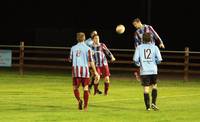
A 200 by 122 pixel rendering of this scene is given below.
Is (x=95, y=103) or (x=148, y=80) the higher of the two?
(x=148, y=80)

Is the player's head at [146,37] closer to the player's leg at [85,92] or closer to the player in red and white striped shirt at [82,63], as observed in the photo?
the player in red and white striped shirt at [82,63]

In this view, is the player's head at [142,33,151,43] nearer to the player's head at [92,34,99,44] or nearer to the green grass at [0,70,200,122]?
the green grass at [0,70,200,122]

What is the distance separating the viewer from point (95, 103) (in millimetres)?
20109

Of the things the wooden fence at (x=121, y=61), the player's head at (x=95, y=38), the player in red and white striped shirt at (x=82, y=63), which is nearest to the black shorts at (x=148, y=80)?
the player in red and white striped shirt at (x=82, y=63)

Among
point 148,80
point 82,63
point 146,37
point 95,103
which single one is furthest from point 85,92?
point 95,103

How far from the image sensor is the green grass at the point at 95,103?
1603 centimetres

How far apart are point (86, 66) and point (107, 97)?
4543mm

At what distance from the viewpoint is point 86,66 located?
17938 millimetres

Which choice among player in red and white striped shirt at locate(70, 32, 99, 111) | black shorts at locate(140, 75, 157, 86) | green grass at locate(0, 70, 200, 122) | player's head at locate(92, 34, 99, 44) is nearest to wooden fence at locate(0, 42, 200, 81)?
green grass at locate(0, 70, 200, 122)

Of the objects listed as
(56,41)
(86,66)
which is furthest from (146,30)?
(56,41)

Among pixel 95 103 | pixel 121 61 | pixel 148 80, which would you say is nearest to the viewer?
pixel 148 80

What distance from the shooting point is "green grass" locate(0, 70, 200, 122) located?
16031mm

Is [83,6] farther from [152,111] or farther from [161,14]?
[152,111]

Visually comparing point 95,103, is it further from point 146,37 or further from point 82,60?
point 146,37
